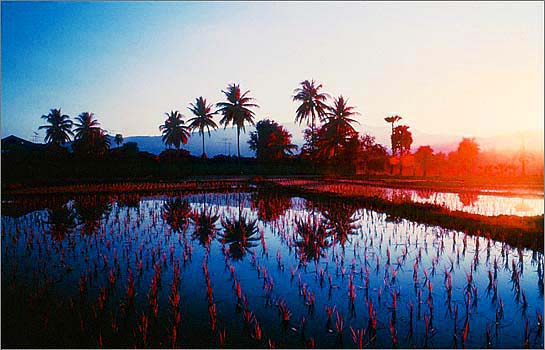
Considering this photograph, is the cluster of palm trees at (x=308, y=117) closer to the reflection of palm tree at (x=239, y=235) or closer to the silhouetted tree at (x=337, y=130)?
the silhouetted tree at (x=337, y=130)

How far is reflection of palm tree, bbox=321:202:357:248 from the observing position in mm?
10617

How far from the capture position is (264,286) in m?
6.41

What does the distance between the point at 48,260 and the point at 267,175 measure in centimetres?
3132

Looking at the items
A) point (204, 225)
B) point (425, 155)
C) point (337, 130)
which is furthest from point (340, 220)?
point (425, 155)

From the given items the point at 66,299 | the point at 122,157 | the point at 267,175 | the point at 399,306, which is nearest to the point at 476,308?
the point at 399,306

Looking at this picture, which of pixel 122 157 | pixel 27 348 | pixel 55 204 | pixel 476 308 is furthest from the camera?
pixel 122 157

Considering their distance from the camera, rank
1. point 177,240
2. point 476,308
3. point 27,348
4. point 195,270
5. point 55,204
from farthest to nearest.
→ point 55,204 < point 177,240 < point 195,270 < point 476,308 < point 27,348

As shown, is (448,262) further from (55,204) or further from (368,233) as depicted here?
(55,204)

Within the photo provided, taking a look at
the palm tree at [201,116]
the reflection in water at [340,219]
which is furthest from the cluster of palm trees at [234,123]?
the reflection in water at [340,219]

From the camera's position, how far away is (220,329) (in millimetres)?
4781

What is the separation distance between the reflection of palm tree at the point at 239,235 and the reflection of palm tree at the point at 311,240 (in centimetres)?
143

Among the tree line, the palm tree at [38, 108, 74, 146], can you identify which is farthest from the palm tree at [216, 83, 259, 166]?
the palm tree at [38, 108, 74, 146]

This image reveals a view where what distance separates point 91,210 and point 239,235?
801cm

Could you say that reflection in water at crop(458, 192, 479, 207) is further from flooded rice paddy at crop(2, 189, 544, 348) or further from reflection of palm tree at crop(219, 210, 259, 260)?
reflection of palm tree at crop(219, 210, 259, 260)
